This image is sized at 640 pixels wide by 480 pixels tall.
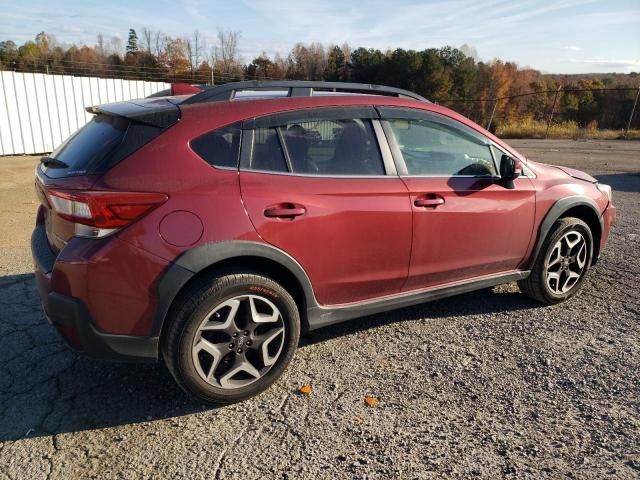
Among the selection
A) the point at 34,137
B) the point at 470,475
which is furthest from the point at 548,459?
the point at 34,137

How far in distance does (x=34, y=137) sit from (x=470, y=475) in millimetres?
13990

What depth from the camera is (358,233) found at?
3.12m

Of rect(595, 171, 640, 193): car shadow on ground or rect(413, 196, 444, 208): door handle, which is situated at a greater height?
rect(413, 196, 444, 208): door handle

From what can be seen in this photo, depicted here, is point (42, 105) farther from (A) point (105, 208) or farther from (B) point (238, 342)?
(B) point (238, 342)

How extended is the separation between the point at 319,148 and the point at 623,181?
33.2 ft

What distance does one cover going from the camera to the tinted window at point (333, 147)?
3033 millimetres

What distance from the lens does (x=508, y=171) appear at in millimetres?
3711

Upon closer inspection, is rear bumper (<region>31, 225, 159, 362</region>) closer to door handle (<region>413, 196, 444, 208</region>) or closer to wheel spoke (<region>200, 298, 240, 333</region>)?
wheel spoke (<region>200, 298, 240, 333</region>)

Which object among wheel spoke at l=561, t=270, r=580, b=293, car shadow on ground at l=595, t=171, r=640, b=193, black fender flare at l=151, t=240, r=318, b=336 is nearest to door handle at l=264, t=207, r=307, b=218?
black fender flare at l=151, t=240, r=318, b=336

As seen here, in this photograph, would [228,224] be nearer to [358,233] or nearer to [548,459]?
[358,233]

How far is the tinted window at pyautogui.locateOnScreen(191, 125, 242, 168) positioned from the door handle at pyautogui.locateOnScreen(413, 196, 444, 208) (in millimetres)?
1252

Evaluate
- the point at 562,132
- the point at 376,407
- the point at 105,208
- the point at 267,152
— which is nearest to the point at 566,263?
the point at 376,407

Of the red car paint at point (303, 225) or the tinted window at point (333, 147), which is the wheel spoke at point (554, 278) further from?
the tinted window at point (333, 147)

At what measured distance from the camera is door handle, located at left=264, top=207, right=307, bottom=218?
281 centimetres
